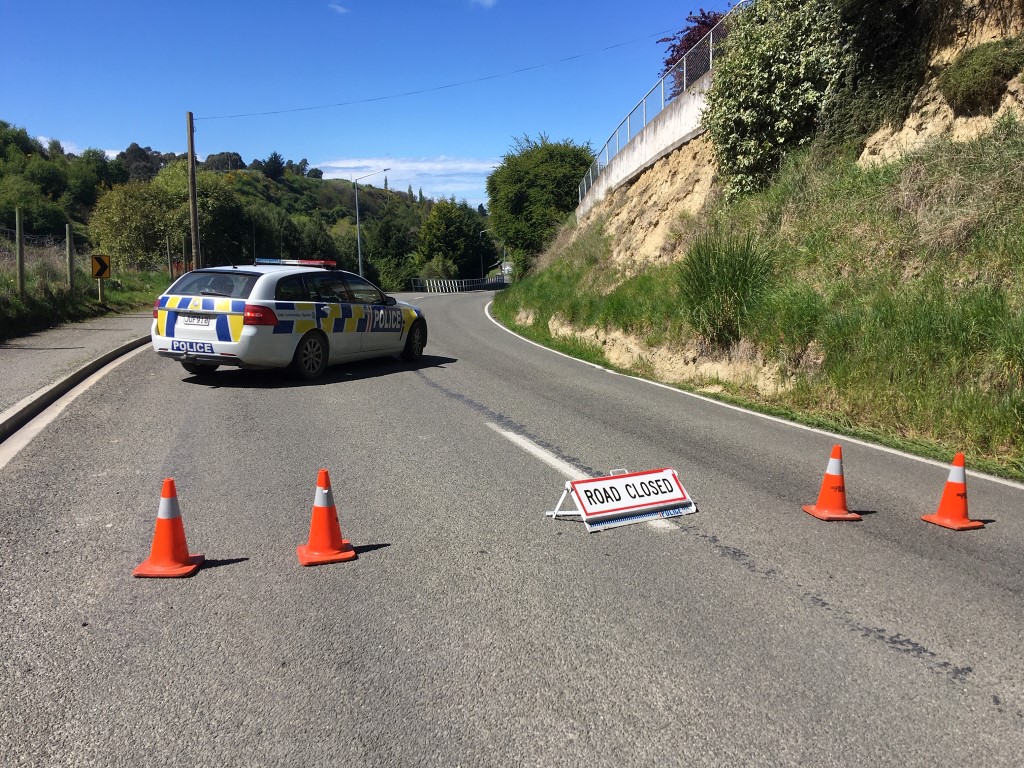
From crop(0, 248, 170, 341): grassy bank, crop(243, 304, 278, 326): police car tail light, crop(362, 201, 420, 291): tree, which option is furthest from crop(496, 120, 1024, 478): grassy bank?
crop(362, 201, 420, 291): tree

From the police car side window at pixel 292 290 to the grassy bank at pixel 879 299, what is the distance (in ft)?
19.7

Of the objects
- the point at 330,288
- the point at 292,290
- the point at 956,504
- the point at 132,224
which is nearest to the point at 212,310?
the point at 292,290

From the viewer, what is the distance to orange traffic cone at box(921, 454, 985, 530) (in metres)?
5.29

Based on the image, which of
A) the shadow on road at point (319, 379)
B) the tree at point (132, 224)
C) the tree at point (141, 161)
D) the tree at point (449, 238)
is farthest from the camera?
the tree at point (141, 161)

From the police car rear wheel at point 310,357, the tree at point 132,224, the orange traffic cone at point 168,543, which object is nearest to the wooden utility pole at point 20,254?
the police car rear wheel at point 310,357

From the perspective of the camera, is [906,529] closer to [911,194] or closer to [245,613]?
[245,613]

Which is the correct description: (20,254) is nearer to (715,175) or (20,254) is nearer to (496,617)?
(715,175)

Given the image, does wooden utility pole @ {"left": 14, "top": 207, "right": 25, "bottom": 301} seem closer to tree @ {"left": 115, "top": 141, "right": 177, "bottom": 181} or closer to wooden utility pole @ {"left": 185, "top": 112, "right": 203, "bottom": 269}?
wooden utility pole @ {"left": 185, "top": 112, "right": 203, "bottom": 269}

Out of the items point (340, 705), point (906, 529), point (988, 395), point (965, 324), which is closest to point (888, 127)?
point (965, 324)

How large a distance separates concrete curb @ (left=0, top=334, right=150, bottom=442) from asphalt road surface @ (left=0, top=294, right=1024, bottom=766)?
0.84 meters

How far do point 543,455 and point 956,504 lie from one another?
3233 mm

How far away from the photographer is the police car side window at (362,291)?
500 inches

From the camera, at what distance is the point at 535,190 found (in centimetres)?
5809

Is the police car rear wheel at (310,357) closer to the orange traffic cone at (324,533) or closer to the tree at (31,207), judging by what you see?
the orange traffic cone at (324,533)
